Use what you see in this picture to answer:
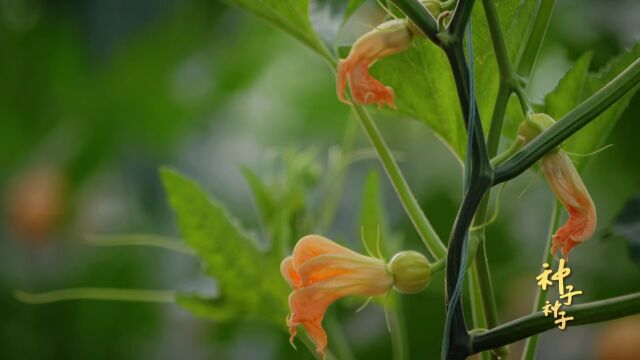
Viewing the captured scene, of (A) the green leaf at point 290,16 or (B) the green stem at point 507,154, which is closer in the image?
(B) the green stem at point 507,154

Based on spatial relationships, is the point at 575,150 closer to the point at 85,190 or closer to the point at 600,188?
the point at 600,188

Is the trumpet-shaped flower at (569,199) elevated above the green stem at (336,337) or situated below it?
above

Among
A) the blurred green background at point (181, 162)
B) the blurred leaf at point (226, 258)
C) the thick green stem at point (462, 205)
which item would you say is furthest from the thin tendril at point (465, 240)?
the blurred green background at point (181, 162)

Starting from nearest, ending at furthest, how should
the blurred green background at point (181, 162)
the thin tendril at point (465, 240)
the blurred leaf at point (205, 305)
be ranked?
the thin tendril at point (465, 240) < the blurred leaf at point (205, 305) < the blurred green background at point (181, 162)

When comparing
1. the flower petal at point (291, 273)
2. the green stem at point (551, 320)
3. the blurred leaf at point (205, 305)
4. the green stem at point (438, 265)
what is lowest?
the blurred leaf at point (205, 305)

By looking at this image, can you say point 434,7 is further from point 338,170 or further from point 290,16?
point 338,170

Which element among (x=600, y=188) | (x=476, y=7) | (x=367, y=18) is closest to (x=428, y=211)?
(x=600, y=188)

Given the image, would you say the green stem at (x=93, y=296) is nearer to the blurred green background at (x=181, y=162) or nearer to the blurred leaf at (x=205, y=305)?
the blurred leaf at (x=205, y=305)
